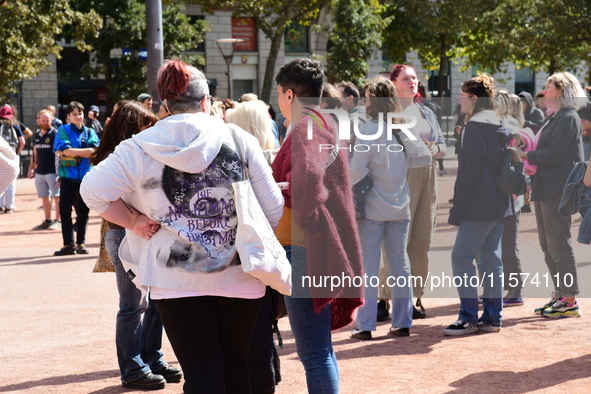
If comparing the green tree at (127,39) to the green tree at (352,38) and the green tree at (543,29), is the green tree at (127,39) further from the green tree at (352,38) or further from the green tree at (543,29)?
the green tree at (543,29)

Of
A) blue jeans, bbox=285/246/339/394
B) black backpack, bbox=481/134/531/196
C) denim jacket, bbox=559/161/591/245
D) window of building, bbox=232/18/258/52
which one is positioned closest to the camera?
blue jeans, bbox=285/246/339/394

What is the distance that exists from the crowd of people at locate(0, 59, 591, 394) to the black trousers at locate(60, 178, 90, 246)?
2189mm

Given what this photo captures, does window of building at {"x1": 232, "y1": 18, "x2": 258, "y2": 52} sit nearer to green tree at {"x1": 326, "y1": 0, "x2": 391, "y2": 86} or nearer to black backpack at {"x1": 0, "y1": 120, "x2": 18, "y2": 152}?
green tree at {"x1": 326, "y1": 0, "x2": 391, "y2": 86}

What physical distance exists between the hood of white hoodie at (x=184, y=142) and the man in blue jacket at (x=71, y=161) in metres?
6.71

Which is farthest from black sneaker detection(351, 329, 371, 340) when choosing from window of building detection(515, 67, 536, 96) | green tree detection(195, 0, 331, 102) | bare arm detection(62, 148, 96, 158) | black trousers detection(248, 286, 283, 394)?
window of building detection(515, 67, 536, 96)

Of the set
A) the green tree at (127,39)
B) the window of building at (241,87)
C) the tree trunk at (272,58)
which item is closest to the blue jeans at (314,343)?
the tree trunk at (272,58)

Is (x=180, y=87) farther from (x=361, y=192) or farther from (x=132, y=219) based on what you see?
(x=361, y=192)

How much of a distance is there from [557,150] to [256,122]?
251 centimetres

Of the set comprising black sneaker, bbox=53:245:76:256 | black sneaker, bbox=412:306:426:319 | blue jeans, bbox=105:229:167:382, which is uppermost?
blue jeans, bbox=105:229:167:382

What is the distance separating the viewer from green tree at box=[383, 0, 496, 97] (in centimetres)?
3184

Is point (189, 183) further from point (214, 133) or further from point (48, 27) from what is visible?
point (48, 27)

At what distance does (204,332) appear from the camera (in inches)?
129

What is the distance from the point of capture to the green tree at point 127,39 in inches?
1233

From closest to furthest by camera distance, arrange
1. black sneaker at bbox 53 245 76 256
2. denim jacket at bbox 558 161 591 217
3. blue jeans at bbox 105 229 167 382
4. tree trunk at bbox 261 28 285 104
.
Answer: blue jeans at bbox 105 229 167 382 < denim jacket at bbox 558 161 591 217 < black sneaker at bbox 53 245 76 256 < tree trunk at bbox 261 28 285 104
